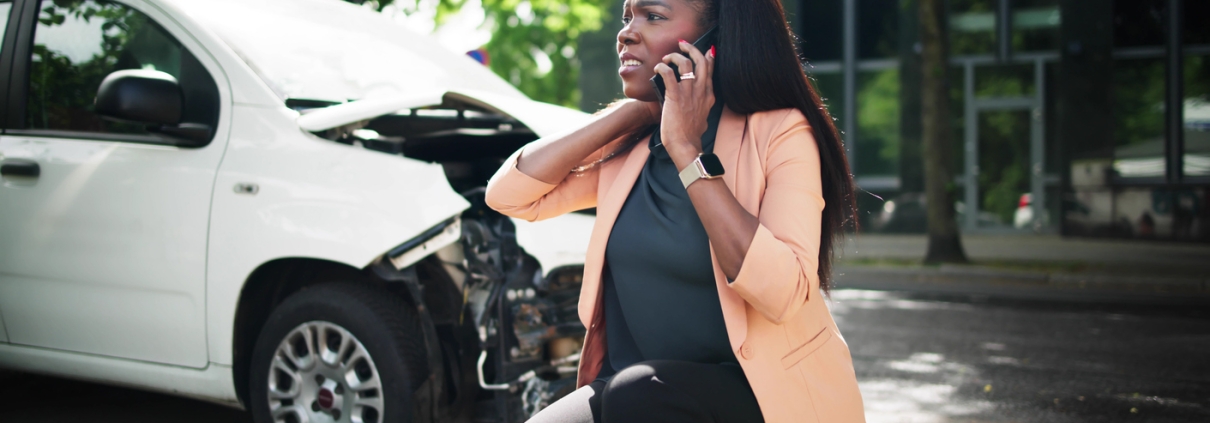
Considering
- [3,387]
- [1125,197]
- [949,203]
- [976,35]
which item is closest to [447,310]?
[3,387]

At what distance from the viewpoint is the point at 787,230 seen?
1970 mm

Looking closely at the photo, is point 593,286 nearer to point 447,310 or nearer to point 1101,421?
point 447,310

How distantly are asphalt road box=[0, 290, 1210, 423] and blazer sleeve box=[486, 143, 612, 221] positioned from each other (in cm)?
253

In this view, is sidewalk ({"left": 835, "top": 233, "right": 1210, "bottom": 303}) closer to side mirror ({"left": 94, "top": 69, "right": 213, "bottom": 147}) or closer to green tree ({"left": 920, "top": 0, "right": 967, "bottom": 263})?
green tree ({"left": 920, "top": 0, "right": 967, "bottom": 263})

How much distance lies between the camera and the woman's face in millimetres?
2229

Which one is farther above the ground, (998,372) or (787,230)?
(787,230)

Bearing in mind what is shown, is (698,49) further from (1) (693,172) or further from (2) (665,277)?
(2) (665,277)

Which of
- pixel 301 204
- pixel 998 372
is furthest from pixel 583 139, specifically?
pixel 998 372

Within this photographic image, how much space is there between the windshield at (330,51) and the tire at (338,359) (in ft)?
2.68

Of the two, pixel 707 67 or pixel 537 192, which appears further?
pixel 537 192

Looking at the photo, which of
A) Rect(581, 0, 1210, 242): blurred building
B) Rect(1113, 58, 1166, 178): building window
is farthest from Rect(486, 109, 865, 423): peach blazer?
Rect(1113, 58, 1166, 178): building window

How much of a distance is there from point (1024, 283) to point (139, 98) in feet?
30.3

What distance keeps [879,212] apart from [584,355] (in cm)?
1505

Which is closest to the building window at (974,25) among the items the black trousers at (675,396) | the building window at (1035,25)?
the building window at (1035,25)
